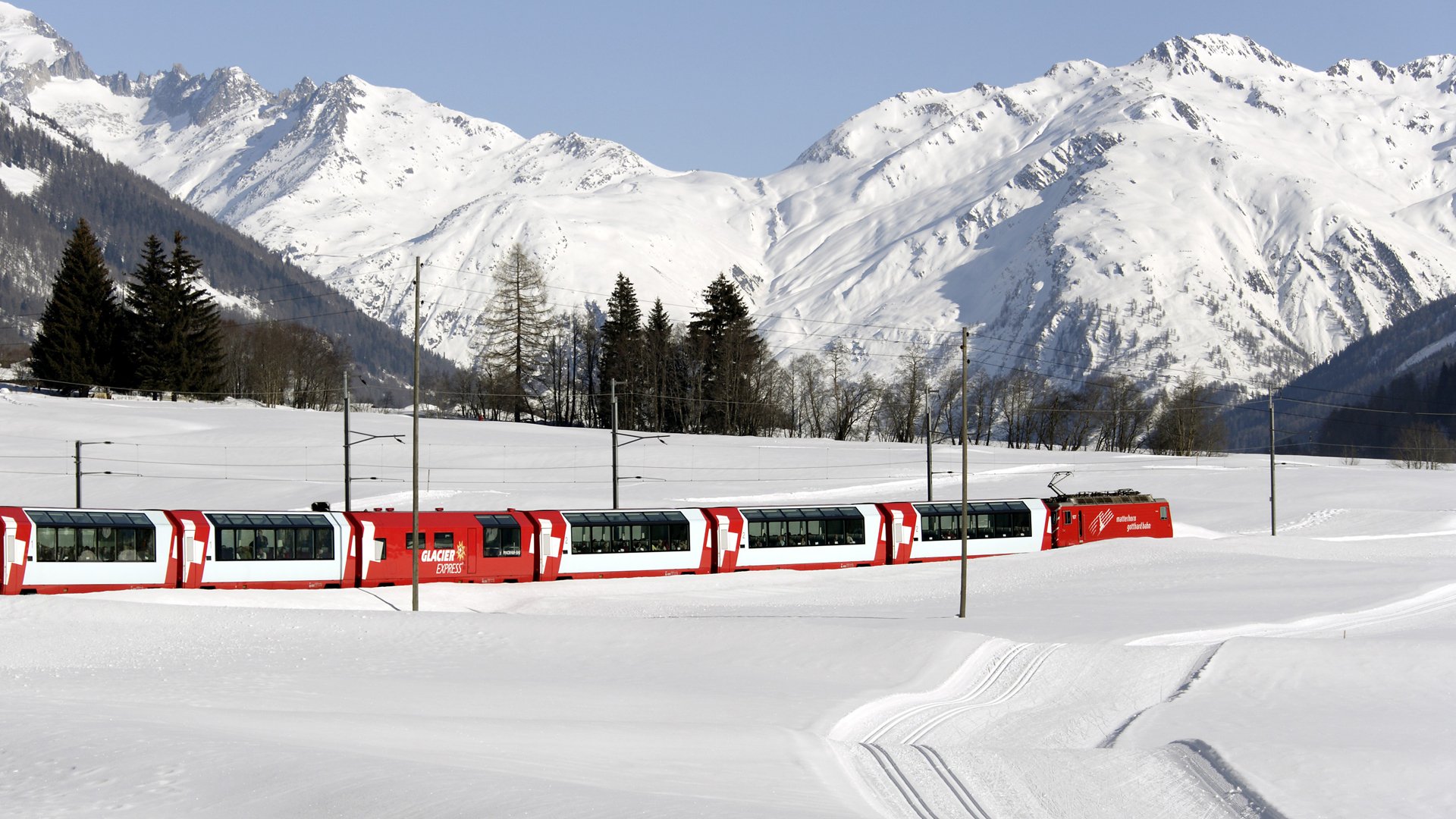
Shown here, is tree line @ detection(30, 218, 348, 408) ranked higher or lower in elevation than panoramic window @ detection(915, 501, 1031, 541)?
higher

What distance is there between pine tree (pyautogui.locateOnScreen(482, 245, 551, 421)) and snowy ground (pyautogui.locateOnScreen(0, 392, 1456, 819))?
61.7 metres

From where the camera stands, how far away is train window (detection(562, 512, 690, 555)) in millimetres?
49656

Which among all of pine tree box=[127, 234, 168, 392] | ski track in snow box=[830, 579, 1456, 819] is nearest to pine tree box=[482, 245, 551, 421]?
pine tree box=[127, 234, 168, 392]

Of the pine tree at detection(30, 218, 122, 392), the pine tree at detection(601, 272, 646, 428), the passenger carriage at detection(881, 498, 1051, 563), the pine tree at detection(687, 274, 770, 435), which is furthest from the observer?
the pine tree at detection(601, 272, 646, 428)

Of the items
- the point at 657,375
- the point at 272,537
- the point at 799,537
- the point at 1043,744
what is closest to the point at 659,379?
the point at 657,375

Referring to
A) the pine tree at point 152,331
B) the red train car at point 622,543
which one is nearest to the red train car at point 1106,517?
the red train car at point 622,543

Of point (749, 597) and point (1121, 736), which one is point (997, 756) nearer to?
point (1121, 736)

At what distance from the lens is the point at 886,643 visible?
105 feet

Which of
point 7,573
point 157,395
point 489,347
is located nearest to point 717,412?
point 489,347

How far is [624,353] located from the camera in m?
115

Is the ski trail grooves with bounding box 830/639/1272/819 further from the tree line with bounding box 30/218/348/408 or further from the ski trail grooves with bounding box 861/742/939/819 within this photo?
the tree line with bounding box 30/218/348/408

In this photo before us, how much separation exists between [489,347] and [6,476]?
50.4 meters

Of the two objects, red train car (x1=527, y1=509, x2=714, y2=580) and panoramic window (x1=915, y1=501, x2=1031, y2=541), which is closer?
red train car (x1=527, y1=509, x2=714, y2=580)

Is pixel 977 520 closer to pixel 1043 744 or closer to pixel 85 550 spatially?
pixel 1043 744
